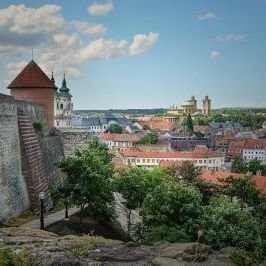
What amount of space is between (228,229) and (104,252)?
10.4 m

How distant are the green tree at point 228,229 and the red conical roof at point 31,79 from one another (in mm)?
16931

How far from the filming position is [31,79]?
117ft

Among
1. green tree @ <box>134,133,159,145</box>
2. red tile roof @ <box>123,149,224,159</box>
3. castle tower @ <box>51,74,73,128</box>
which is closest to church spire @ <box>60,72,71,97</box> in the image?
castle tower @ <box>51,74,73,128</box>

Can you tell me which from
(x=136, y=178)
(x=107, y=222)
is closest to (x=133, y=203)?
(x=136, y=178)

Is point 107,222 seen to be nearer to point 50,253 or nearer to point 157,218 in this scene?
point 157,218

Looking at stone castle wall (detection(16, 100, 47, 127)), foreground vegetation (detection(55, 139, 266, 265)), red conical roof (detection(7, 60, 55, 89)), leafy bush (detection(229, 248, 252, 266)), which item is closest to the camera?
leafy bush (detection(229, 248, 252, 266))

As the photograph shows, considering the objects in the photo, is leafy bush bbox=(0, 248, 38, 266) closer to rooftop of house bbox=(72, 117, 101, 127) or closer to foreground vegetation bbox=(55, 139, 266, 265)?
foreground vegetation bbox=(55, 139, 266, 265)

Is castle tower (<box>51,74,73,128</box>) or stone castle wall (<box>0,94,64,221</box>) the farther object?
castle tower (<box>51,74,73,128</box>)

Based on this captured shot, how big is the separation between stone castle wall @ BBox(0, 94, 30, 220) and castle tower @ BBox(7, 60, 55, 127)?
11.1 metres

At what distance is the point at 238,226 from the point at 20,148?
1110 centimetres

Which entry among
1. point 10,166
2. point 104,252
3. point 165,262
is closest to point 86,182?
point 10,166

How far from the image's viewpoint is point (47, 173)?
2945cm

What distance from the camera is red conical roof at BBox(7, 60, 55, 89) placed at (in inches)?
1391

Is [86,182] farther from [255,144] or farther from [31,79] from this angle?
[255,144]
